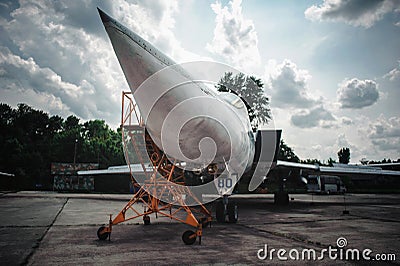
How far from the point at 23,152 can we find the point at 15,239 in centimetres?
3647

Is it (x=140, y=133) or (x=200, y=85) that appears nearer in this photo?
(x=200, y=85)

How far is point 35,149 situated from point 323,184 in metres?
37.3

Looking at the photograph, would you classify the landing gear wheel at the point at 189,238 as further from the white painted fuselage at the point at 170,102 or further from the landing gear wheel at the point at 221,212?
the landing gear wheel at the point at 221,212

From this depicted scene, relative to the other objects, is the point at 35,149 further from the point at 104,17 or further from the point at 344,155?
the point at 344,155

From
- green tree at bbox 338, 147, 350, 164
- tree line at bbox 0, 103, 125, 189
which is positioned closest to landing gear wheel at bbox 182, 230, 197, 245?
tree line at bbox 0, 103, 125, 189

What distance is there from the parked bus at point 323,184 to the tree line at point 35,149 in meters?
23.1

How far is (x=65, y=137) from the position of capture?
39.5m

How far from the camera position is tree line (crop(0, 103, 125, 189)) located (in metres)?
34.8

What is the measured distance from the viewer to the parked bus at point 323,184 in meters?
30.3

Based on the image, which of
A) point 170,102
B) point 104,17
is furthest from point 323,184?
point 104,17

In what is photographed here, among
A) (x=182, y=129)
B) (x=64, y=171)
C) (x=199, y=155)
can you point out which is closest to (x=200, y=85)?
(x=182, y=129)

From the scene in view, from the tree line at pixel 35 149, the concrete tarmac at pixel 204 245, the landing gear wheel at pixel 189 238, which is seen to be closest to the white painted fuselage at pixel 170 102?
the landing gear wheel at pixel 189 238

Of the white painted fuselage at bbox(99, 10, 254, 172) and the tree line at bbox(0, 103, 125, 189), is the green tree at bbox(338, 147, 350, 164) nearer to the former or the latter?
the tree line at bbox(0, 103, 125, 189)

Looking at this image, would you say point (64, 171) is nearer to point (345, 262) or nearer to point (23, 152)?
point (23, 152)
